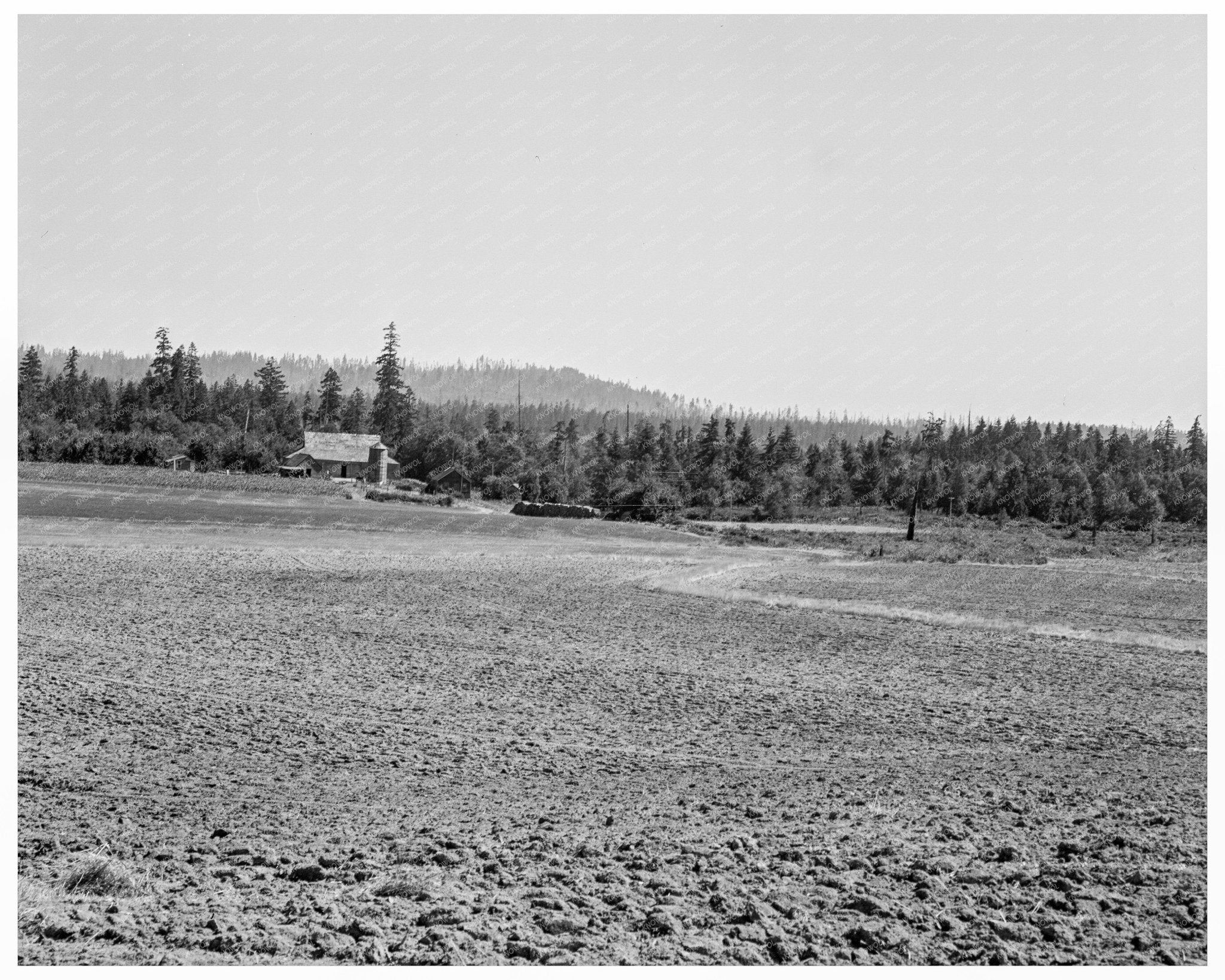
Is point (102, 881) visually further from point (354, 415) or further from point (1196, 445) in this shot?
point (354, 415)

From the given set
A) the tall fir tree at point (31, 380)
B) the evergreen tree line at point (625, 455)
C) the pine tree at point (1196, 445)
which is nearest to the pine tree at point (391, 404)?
the evergreen tree line at point (625, 455)

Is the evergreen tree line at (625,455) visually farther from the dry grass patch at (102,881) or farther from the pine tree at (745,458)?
the dry grass patch at (102,881)

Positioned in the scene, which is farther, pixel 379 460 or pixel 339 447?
pixel 339 447

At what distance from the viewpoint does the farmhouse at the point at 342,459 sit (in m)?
61.7

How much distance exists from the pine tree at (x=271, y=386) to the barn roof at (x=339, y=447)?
16.9m

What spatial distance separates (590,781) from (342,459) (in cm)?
5739

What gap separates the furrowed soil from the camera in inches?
197

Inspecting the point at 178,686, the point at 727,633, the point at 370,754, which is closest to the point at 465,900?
the point at 370,754

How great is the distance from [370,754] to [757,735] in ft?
12.1

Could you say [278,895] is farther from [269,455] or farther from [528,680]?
[269,455]

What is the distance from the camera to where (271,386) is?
3305 inches

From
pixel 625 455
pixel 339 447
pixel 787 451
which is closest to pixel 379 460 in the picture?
pixel 339 447

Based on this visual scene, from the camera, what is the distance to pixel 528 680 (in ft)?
39.0

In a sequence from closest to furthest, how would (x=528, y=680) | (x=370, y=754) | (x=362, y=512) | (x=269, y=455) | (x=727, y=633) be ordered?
(x=370, y=754) → (x=528, y=680) → (x=727, y=633) → (x=362, y=512) → (x=269, y=455)
